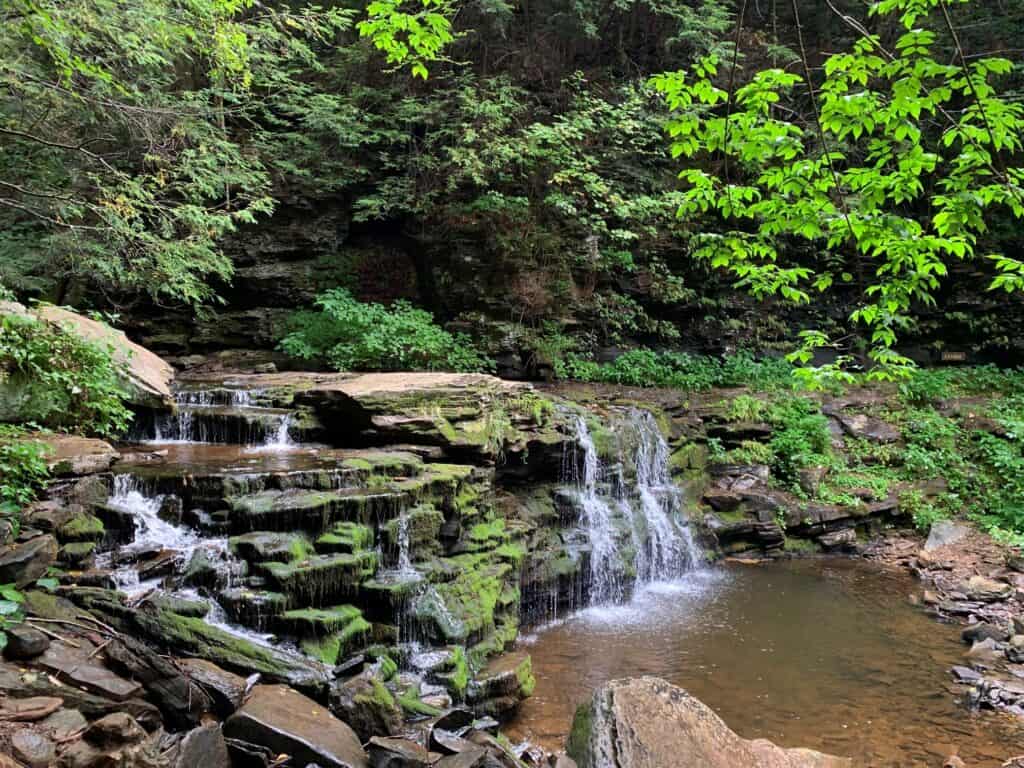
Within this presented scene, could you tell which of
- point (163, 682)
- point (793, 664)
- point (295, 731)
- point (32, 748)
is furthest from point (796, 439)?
point (32, 748)

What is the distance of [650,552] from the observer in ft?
31.2

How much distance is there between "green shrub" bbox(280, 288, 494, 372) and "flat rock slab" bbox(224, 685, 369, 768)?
9.08 m

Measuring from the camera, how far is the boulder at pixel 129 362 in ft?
24.5

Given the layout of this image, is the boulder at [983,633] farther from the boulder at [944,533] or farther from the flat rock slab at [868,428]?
the flat rock slab at [868,428]

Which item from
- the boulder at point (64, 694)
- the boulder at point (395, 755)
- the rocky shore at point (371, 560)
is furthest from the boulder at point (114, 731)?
the boulder at point (395, 755)

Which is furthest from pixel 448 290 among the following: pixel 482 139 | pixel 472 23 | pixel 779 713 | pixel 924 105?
pixel 924 105

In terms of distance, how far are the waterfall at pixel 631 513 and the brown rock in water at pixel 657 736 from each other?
167 inches

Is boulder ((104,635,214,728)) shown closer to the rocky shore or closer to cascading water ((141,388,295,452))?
the rocky shore

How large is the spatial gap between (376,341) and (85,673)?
31.1 feet

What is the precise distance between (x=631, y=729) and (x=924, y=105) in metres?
3.96

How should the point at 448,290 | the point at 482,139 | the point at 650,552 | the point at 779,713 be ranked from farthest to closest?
the point at 448,290 → the point at 482,139 → the point at 650,552 → the point at 779,713

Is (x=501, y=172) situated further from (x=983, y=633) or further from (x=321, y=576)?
(x=983, y=633)

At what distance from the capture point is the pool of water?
543 centimetres

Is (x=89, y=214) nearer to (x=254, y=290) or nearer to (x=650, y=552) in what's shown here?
(x=254, y=290)
